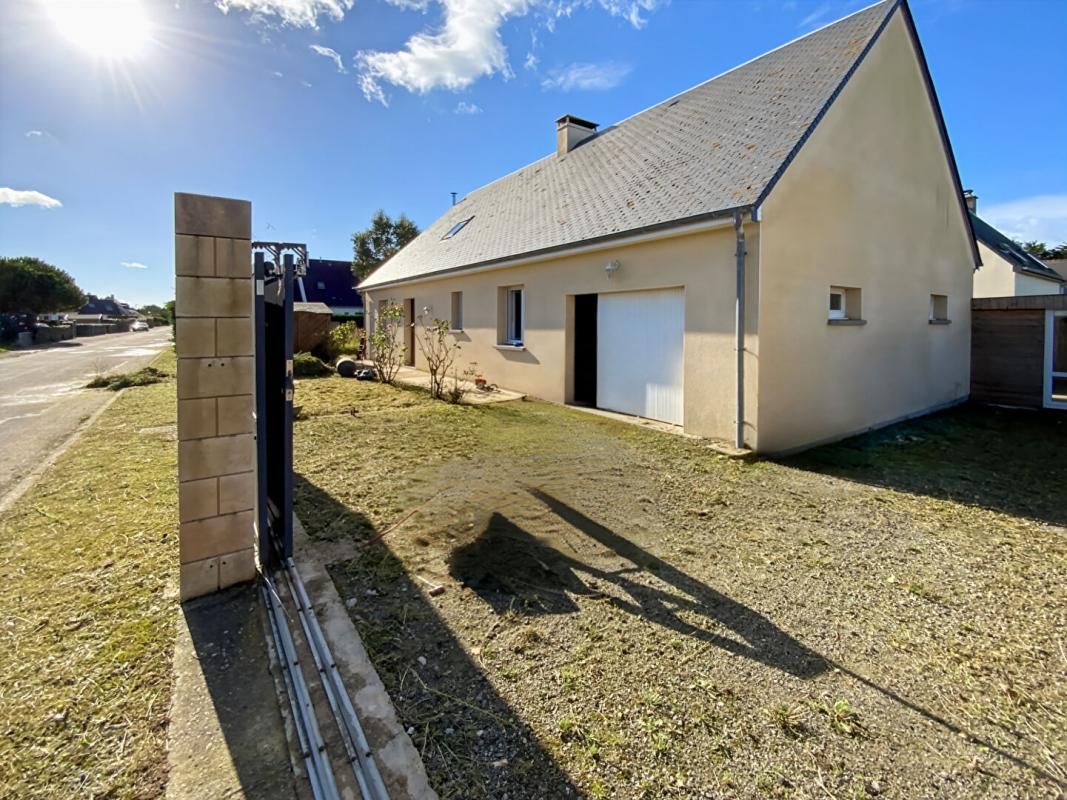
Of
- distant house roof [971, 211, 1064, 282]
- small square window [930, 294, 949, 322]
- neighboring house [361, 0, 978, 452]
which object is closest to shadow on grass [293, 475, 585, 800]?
neighboring house [361, 0, 978, 452]

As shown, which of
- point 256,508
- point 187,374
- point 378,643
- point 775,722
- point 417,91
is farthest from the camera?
point 417,91

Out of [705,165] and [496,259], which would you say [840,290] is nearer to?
[705,165]

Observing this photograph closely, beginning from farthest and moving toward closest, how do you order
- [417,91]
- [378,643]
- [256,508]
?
[417,91] → [256,508] → [378,643]

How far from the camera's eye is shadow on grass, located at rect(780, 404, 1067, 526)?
5484 mm

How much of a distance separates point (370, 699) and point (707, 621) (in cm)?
188

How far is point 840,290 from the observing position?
825cm

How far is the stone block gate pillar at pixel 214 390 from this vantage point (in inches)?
118

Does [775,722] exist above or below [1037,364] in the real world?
below

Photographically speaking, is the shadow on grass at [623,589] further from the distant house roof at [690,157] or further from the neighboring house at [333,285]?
the neighboring house at [333,285]

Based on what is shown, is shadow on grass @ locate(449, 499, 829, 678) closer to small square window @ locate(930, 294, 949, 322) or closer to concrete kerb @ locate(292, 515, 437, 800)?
concrete kerb @ locate(292, 515, 437, 800)

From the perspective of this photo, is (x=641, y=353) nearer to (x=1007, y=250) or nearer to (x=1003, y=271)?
(x=1003, y=271)

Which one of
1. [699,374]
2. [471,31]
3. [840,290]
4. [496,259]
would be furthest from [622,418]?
[471,31]

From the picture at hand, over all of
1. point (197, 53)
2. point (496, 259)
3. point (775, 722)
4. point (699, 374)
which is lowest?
point (775, 722)

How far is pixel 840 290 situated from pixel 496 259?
262 inches
